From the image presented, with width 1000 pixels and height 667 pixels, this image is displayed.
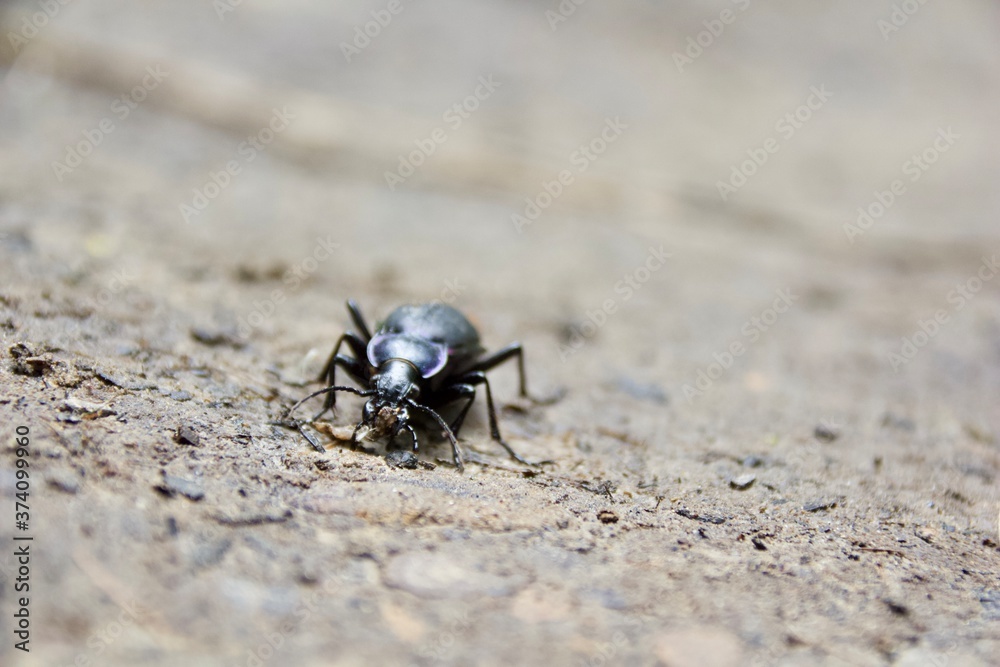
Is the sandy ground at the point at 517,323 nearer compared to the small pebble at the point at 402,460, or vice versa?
the sandy ground at the point at 517,323

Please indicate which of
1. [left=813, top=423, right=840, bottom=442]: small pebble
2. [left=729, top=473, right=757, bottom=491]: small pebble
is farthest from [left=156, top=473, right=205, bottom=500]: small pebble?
[left=813, top=423, right=840, bottom=442]: small pebble

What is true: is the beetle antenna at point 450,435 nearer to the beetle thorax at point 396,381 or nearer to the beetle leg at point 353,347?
the beetle thorax at point 396,381

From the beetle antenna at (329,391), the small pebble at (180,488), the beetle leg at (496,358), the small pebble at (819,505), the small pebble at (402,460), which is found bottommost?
the small pebble at (819,505)

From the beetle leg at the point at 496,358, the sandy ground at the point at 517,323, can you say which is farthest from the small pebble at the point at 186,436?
the beetle leg at the point at 496,358

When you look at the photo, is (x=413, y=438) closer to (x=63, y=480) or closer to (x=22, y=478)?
(x=63, y=480)

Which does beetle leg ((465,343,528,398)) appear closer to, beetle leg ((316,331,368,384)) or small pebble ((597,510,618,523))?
beetle leg ((316,331,368,384))

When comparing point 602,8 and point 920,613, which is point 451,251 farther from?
point 602,8

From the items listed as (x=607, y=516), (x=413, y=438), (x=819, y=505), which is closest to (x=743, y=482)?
(x=819, y=505)
